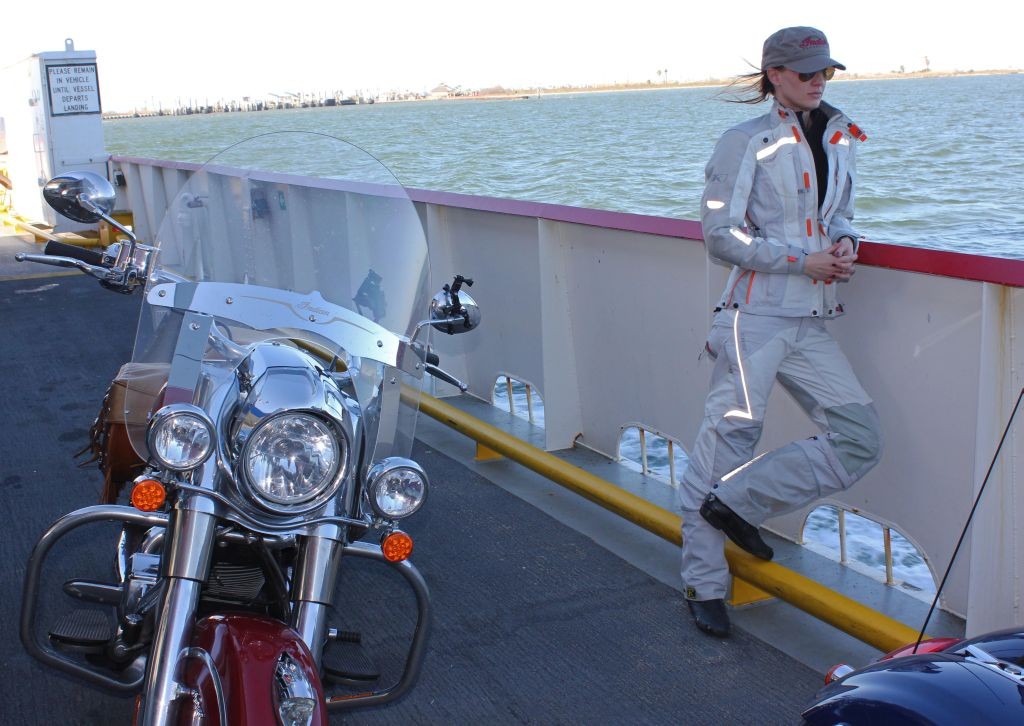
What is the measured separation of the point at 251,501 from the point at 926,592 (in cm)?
272

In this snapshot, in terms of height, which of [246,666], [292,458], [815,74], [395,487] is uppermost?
[815,74]

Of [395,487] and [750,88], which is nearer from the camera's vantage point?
[395,487]

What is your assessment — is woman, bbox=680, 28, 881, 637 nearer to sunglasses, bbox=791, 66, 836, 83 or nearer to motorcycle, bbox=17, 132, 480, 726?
sunglasses, bbox=791, 66, 836, 83

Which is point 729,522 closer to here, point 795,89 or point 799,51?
point 795,89

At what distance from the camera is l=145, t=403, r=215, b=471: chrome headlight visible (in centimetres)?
225

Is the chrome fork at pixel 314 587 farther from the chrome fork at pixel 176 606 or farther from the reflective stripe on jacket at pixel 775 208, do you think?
the reflective stripe on jacket at pixel 775 208

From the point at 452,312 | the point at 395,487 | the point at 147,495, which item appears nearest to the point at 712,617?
the point at 452,312

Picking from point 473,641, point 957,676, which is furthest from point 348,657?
point 957,676

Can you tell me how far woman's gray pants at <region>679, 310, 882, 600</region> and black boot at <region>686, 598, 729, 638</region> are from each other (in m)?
0.13

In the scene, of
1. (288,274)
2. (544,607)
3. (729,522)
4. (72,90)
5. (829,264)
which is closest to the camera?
(288,274)

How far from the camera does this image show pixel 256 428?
7.38 feet

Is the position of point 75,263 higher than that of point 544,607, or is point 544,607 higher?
point 75,263

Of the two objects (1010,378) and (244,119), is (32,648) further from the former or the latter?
(244,119)

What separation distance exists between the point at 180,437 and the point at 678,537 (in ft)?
7.94
